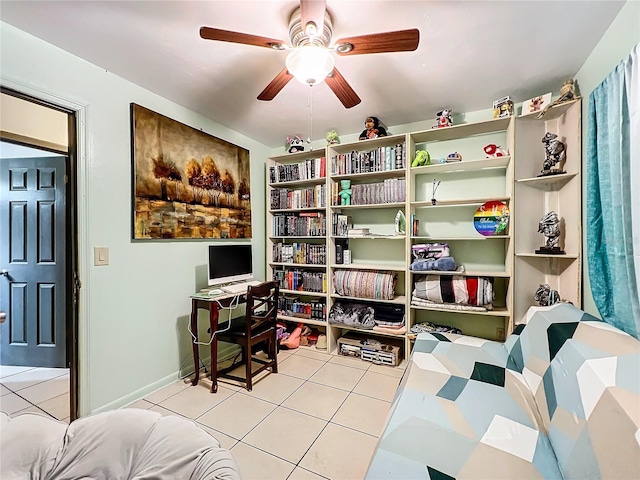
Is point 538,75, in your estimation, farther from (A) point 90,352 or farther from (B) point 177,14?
(A) point 90,352

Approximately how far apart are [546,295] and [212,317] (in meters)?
2.52

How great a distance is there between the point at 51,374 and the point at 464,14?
404cm

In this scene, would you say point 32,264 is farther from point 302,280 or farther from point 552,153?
point 552,153

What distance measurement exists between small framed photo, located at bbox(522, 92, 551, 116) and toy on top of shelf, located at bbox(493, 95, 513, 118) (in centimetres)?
10

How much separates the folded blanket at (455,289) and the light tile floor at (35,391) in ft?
9.21

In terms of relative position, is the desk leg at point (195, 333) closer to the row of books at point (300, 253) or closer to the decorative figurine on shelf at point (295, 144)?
the row of books at point (300, 253)

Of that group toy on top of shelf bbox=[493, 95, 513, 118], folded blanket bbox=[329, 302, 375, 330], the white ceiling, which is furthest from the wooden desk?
toy on top of shelf bbox=[493, 95, 513, 118]

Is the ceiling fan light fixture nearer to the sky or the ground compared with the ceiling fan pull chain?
nearer to the ground

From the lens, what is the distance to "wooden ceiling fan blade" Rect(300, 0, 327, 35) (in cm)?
123

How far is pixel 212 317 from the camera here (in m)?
2.21

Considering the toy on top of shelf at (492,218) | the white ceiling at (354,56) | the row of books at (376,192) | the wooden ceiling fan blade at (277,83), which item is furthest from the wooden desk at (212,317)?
the toy on top of shelf at (492,218)

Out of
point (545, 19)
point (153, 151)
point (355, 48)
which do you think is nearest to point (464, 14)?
point (545, 19)

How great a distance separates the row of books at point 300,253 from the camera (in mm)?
3062

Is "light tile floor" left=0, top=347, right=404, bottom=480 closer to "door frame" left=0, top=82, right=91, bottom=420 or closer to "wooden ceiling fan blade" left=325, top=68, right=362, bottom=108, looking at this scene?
"door frame" left=0, top=82, right=91, bottom=420
